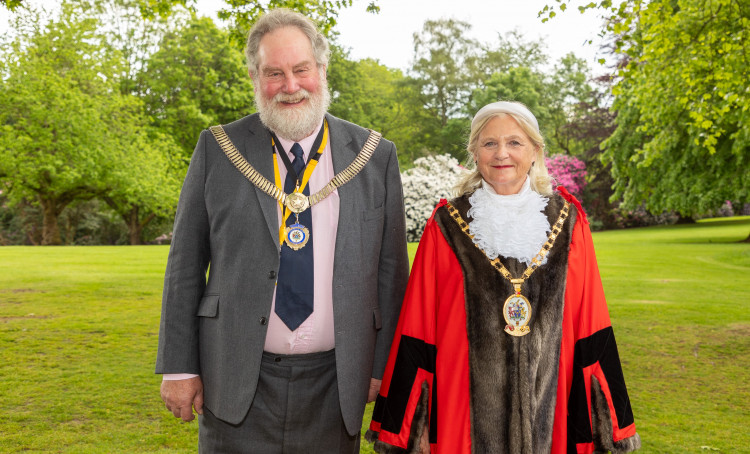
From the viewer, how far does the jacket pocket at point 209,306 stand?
8.35ft

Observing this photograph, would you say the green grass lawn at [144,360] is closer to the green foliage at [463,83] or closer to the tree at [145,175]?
the tree at [145,175]

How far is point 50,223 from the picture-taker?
28.9 m

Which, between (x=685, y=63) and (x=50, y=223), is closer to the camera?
(x=685, y=63)

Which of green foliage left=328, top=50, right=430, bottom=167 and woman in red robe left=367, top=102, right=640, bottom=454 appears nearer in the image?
woman in red robe left=367, top=102, right=640, bottom=454

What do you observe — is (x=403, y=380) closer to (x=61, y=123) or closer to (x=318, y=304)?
(x=318, y=304)

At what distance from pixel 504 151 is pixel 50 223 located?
30302 mm

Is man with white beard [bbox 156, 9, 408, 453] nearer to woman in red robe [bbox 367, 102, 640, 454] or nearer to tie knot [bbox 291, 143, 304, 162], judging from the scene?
tie knot [bbox 291, 143, 304, 162]

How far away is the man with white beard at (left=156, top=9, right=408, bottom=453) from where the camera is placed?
2.52m

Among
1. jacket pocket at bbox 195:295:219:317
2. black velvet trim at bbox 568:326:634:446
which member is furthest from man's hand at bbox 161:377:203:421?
black velvet trim at bbox 568:326:634:446

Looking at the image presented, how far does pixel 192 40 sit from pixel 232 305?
106 ft

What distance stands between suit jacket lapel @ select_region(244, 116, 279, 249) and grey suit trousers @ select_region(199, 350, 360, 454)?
502mm

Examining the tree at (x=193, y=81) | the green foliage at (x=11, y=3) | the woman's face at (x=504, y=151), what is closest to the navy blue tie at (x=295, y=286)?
→ the woman's face at (x=504, y=151)

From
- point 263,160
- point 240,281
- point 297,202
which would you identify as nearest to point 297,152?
point 263,160

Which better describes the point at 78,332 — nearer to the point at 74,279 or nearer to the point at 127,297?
the point at 127,297
